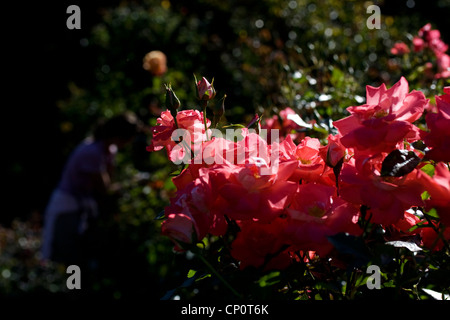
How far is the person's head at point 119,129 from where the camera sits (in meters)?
3.17

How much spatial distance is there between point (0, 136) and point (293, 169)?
6.79m

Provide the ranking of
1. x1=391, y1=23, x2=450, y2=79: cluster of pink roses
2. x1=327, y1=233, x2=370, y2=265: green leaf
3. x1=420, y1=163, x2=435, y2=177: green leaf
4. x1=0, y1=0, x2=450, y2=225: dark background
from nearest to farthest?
x1=327, y1=233, x2=370, y2=265: green leaf < x1=420, y1=163, x2=435, y2=177: green leaf < x1=391, y1=23, x2=450, y2=79: cluster of pink roses < x1=0, y1=0, x2=450, y2=225: dark background

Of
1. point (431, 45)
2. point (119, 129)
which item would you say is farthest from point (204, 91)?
point (119, 129)

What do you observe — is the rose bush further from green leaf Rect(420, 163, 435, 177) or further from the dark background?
the dark background

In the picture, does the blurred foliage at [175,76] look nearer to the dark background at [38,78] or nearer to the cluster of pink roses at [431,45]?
the cluster of pink roses at [431,45]

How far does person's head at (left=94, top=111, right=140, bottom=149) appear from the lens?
10.4 ft

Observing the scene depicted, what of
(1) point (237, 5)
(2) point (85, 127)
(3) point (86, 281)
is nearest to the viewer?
(3) point (86, 281)

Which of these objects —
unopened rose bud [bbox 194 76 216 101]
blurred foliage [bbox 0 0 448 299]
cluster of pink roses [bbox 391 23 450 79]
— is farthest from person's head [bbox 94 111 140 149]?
unopened rose bud [bbox 194 76 216 101]

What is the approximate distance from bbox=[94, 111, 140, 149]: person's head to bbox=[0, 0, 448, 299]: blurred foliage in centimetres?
23

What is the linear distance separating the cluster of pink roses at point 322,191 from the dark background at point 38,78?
19.3ft

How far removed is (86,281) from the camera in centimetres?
347

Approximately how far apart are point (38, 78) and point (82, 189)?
161 inches
